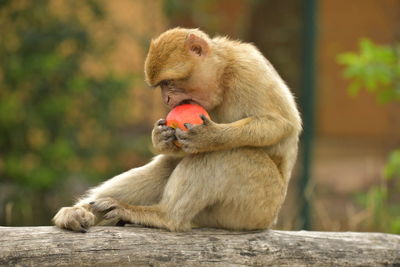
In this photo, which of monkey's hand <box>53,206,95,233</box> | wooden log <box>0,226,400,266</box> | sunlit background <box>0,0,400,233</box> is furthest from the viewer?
sunlit background <box>0,0,400,233</box>

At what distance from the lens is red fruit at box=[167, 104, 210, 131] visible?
4.66 metres

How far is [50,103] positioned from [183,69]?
442cm

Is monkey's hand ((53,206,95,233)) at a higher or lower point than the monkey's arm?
lower

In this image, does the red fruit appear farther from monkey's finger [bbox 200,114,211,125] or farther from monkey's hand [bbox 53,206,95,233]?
monkey's hand [bbox 53,206,95,233]

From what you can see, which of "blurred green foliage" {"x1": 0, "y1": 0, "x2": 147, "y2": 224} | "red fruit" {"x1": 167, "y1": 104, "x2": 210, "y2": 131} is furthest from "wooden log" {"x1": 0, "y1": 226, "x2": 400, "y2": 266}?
"blurred green foliage" {"x1": 0, "y1": 0, "x2": 147, "y2": 224}

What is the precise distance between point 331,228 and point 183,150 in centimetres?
410

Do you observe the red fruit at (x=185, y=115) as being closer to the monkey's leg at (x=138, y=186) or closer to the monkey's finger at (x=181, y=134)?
the monkey's finger at (x=181, y=134)

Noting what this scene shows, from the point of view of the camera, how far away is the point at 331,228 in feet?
27.2

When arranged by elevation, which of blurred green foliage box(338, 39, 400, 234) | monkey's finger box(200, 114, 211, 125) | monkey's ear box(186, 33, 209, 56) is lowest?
monkey's finger box(200, 114, 211, 125)

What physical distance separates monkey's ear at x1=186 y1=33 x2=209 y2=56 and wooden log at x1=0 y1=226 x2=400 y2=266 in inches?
51.5

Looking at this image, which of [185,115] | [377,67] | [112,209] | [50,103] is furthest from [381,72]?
[50,103]

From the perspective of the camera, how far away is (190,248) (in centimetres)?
456

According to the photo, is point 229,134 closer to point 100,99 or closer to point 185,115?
point 185,115

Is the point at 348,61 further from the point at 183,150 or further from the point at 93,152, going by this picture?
the point at 93,152
